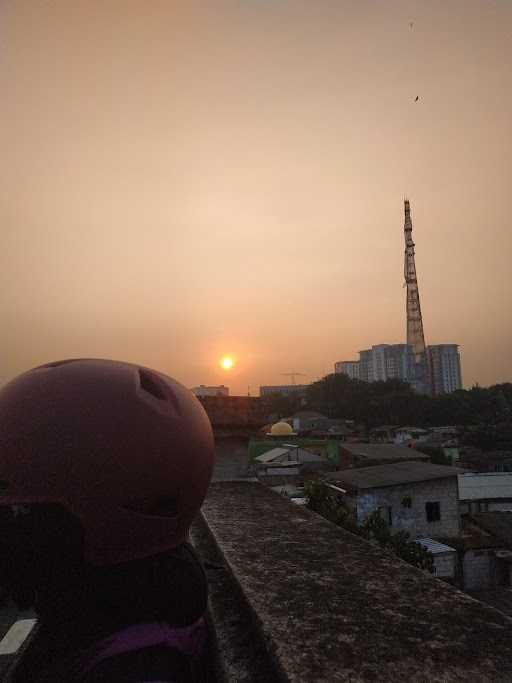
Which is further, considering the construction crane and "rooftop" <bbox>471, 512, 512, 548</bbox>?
the construction crane

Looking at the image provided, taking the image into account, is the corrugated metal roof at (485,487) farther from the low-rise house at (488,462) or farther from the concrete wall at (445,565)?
the low-rise house at (488,462)

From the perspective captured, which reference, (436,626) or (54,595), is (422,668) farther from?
(54,595)

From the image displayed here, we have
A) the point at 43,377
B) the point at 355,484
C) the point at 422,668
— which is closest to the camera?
the point at 422,668

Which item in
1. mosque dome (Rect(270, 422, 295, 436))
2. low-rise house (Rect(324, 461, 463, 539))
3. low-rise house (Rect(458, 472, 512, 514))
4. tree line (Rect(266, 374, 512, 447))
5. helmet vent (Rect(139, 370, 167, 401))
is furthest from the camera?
tree line (Rect(266, 374, 512, 447))

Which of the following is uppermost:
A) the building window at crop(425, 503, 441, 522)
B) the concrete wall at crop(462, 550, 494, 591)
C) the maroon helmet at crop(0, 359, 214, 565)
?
the maroon helmet at crop(0, 359, 214, 565)

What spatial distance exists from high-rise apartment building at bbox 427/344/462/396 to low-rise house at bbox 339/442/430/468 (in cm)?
10753

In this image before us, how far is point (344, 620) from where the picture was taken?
152 cm

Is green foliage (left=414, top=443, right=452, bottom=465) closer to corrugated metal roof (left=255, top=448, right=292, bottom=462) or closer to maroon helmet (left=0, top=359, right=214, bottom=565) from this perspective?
corrugated metal roof (left=255, top=448, right=292, bottom=462)

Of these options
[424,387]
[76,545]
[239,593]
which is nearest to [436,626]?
[239,593]

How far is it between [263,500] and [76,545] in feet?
9.61

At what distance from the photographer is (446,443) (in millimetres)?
57531

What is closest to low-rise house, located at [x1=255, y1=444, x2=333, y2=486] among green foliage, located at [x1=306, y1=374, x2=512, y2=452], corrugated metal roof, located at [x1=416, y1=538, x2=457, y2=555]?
corrugated metal roof, located at [x1=416, y1=538, x2=457, y2=555]

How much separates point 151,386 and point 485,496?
29.9 metres

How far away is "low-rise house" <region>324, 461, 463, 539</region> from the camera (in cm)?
2116
